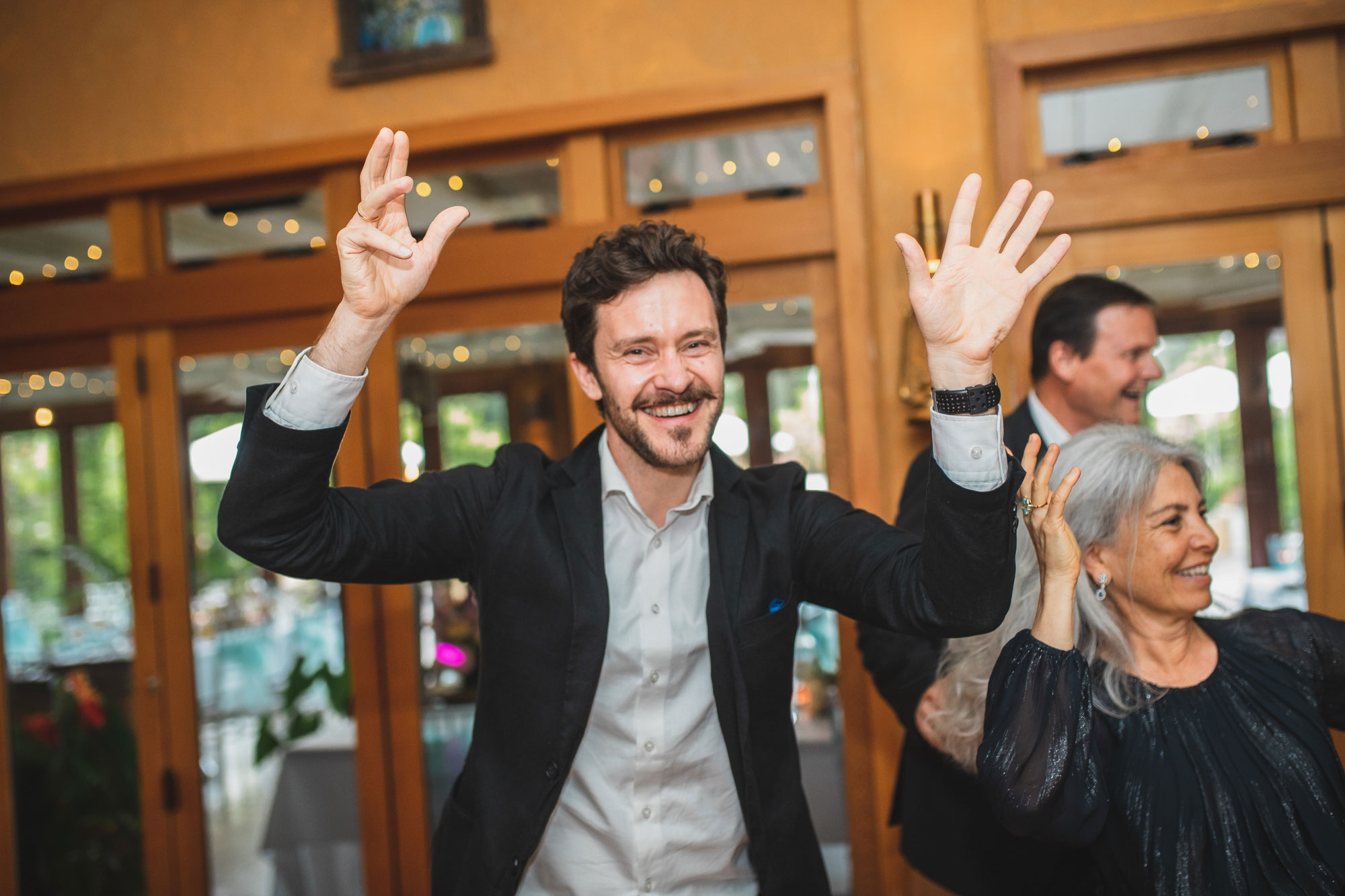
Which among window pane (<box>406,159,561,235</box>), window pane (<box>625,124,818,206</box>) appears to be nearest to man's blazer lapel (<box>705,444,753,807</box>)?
window pane (<box>625,124,818,206</box>)

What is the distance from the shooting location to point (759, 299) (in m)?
2.95

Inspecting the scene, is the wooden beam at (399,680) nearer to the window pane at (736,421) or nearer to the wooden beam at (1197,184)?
the window pane at (736,421)

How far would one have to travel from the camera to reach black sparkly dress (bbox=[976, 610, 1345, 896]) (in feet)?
4.64

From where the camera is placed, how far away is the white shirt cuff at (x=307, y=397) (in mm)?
1284

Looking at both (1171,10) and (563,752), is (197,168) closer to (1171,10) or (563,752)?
(563,752)

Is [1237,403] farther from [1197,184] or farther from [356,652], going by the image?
[356,652]

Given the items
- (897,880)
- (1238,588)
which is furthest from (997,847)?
(1238,588)

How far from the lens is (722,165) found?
2980 millimetres

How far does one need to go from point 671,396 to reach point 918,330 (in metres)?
1.29

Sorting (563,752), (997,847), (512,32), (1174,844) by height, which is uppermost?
(512,32)

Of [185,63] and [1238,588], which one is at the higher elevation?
[185,63]

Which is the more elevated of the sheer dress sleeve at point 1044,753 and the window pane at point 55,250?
the window pane at point 55,250

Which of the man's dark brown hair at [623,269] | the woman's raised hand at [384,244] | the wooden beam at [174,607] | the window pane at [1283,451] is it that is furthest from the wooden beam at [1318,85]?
the wooden beam at [174,607]

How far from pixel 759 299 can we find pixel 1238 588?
166 centimetres
